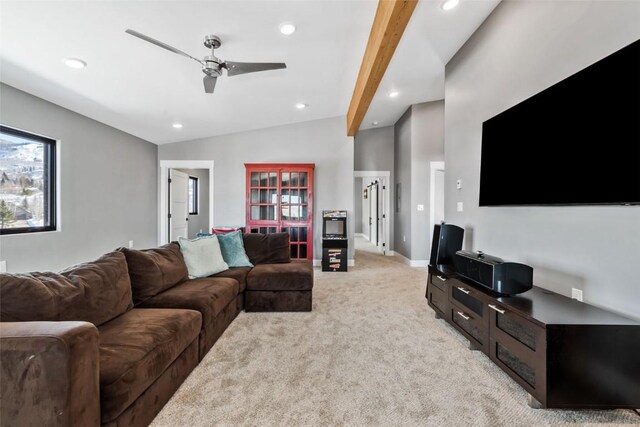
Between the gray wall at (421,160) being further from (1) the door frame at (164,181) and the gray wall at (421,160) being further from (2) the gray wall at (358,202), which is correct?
(2) the gray wall at (358,202)

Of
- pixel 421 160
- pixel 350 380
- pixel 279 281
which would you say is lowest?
pixel 350 380

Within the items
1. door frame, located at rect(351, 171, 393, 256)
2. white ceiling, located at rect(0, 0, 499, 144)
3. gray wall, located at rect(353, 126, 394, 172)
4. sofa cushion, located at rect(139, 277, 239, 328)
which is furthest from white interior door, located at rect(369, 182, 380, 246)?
sofa cushion, located at rect(139, 277, 239, 328)

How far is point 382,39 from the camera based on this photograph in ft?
8.29

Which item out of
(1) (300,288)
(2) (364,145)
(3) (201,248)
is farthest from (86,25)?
(2) (364,145)

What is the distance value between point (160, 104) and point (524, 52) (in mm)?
4311

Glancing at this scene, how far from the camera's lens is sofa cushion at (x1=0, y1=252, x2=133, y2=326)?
A: 1.34m

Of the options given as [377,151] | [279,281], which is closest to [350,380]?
[279,281]

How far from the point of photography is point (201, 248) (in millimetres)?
3006

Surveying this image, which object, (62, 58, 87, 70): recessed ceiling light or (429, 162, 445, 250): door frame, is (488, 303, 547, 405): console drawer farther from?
(62, 58, 87, 70): recessed ceiling light

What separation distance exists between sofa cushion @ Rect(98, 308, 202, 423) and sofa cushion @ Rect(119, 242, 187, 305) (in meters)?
0.28

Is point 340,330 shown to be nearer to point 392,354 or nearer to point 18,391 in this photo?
point 392,354

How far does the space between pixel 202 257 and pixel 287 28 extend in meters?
2.43

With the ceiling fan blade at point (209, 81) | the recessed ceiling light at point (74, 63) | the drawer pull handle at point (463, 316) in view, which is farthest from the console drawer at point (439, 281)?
the recessed ceiling light at point (74, 63)

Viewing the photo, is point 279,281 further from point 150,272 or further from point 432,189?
point 432,189
